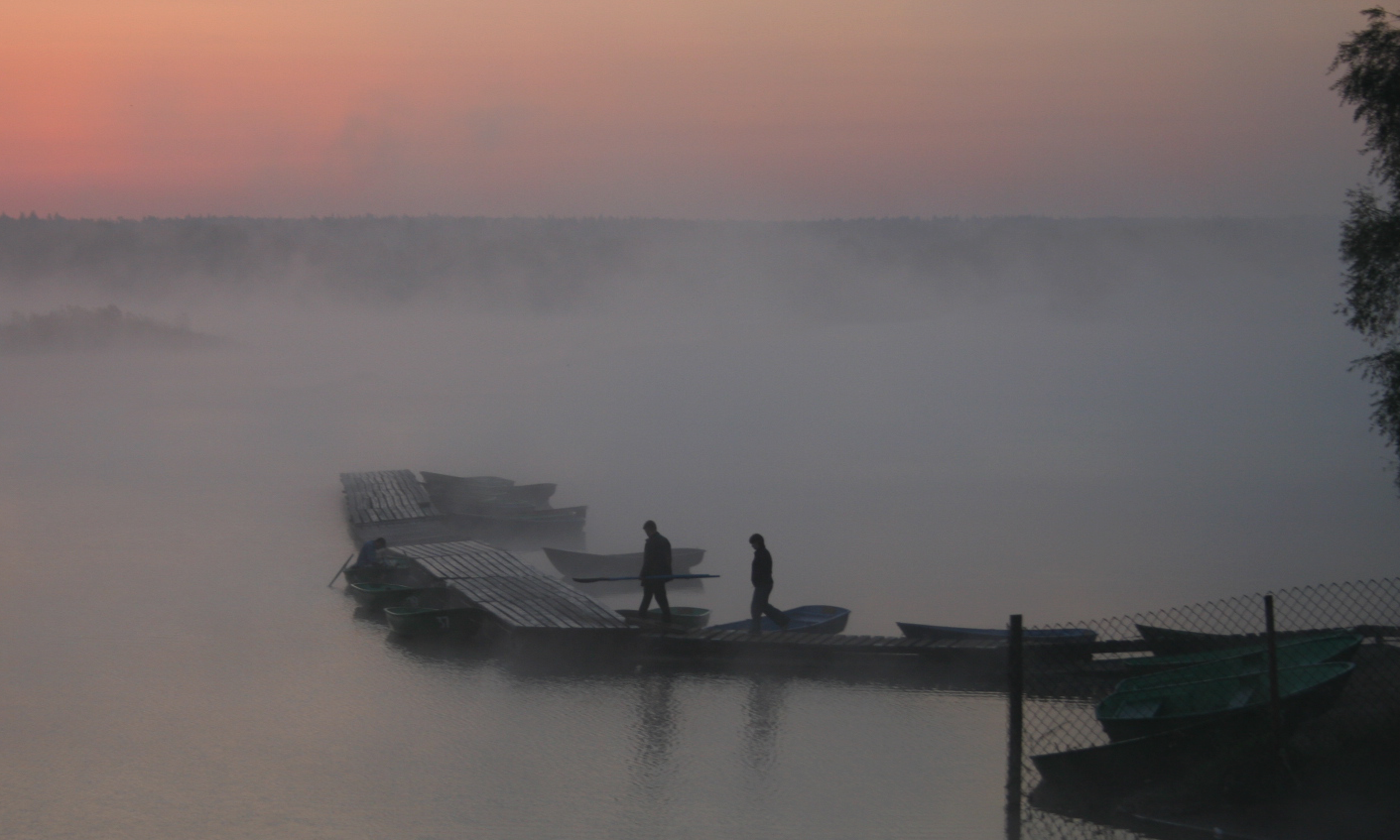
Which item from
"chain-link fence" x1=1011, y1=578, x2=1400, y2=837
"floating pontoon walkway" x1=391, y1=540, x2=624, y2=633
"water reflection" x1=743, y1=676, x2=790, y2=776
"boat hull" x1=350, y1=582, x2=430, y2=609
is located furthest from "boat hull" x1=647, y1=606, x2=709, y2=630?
"chain-link fence" x1=1011, y1=578, x2=1400, y2=837

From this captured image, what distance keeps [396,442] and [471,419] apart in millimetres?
9869

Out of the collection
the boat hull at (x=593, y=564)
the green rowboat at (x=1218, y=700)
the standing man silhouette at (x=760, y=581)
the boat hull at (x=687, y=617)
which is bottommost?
the green rowboat at (x=1218, y=700)

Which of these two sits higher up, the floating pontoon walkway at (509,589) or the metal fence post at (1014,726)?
the floating pontoon walkway at (509,589)

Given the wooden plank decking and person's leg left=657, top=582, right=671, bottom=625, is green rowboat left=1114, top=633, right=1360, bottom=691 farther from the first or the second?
the wooden plank decking

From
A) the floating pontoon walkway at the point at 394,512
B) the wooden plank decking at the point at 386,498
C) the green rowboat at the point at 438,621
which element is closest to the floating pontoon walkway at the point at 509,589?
the green rowboat at the point at 438,621

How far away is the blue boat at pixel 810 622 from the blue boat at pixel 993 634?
3.31ft

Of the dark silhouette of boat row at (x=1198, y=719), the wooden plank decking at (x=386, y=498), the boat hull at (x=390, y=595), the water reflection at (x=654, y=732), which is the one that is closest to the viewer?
the dark silhouette of boat row at (x=1198, y=719)

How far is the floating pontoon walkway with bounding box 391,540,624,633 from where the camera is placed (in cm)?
1569

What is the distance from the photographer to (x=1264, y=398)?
238 feet

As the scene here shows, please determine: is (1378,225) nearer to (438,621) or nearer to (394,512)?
(438,621)

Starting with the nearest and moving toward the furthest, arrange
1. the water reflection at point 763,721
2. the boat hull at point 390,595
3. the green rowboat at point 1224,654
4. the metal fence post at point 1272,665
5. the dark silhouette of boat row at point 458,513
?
the metal fence post at point 1272,665
the green rowboat at point 1224,654
the water reflection at point 763,721
the boat hull at point 390,595
the dark silhouette of boat row at point 458,513

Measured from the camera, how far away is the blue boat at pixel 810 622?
15.5 m

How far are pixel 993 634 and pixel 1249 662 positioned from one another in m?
4.71

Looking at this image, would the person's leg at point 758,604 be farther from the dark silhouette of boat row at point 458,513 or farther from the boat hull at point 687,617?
the dark silhouette of boat row at point 458,513
